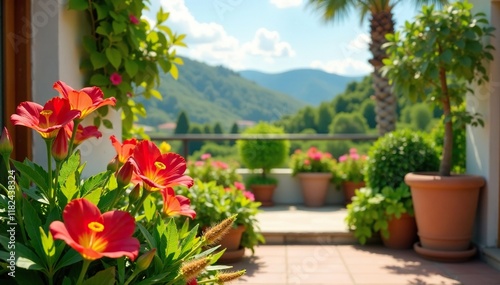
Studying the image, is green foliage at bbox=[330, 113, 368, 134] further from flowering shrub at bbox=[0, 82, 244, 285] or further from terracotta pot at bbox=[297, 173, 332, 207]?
flowering shrub at bbox=[0, 82, 244, 285]

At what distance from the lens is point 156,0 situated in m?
3.28

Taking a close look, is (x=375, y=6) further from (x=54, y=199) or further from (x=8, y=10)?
(x=54, y=199)

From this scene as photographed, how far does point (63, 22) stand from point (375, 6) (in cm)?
705

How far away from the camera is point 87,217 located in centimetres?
90

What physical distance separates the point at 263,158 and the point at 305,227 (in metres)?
2.22

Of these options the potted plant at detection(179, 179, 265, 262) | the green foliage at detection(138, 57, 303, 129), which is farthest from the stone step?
the green foliage at detection(138, 57, 303, 129)

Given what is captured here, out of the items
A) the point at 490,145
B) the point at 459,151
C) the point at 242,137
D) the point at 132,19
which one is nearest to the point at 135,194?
the point at 132,19

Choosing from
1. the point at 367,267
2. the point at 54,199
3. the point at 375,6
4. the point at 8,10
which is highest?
the point at 375,6

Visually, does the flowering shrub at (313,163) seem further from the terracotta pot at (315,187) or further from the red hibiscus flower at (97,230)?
the red hibiscus flower at (97,230)

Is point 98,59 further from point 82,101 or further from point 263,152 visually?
point 263,152

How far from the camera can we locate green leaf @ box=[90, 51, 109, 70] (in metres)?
3.01

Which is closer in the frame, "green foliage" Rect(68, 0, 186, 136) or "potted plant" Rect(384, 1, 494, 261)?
"green foliage" Rect(68, 0, 186, 136)

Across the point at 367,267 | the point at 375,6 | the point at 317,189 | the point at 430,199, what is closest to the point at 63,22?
the point at 367,267

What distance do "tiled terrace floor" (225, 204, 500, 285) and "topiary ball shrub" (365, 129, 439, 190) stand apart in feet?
1.98
